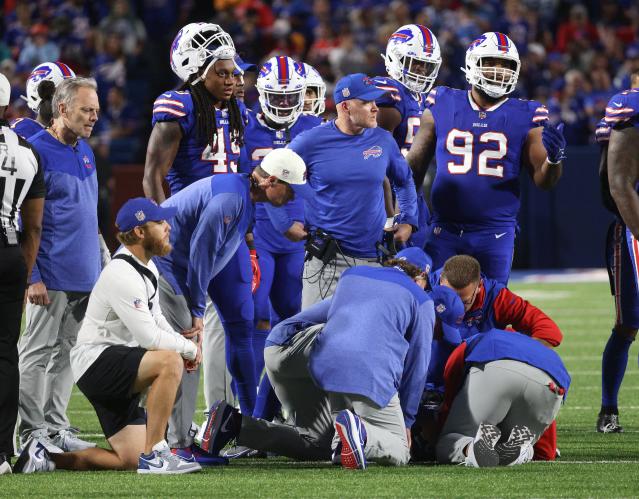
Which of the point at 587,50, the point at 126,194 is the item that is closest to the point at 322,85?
the point at 126,194

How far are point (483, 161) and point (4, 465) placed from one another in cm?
329

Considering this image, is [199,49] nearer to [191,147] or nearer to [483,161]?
[191,147]

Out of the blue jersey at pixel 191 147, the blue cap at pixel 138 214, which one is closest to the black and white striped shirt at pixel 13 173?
the blue cap at pixel 138 214

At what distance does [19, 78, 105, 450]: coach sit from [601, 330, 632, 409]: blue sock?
286 centimetres

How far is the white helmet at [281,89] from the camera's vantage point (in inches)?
299

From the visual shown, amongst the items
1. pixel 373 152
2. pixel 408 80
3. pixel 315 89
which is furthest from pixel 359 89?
pixel 315 89

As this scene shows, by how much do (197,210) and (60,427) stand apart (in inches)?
57.2

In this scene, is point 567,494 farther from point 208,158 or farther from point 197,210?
point 208,158

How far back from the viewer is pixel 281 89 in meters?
7.61

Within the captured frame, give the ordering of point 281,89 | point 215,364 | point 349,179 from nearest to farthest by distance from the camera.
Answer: point 215,364, point 349,179, point 281,89

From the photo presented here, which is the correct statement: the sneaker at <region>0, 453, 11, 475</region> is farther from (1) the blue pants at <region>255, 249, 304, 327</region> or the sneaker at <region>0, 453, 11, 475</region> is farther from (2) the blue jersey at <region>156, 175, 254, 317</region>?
(1) the blue pants at <region>255, 249, 304, 327</region>

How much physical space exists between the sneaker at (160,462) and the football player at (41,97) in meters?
1.96

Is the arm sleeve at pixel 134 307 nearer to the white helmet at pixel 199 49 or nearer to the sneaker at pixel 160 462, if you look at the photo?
the sneaker at pixel 160 462

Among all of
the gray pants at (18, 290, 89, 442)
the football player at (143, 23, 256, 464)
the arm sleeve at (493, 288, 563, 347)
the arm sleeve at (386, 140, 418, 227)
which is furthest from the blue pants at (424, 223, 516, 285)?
the gray pants at (18, 290, 89, 442)
